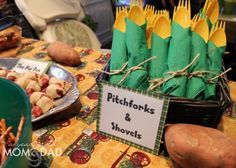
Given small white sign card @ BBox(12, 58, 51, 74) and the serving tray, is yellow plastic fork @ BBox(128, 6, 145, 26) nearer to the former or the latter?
the serving tray

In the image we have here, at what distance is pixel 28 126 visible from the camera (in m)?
0.42

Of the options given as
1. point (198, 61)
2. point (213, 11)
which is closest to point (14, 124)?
point (198, 61)

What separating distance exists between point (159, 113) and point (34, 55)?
829mm

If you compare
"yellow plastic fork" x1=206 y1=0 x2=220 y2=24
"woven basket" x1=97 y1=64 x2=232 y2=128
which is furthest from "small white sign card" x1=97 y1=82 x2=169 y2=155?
"yellow plastic fork" x1=206 y1=0 x2=220 y2=24

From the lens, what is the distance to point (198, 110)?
600mm

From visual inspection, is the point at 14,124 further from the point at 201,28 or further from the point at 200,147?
the point at 201,28

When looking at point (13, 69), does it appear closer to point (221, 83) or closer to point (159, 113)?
point (159, 113)

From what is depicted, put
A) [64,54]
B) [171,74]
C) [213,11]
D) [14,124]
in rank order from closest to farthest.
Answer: [14,124]
[171,74]
[213,11]
[64,54]

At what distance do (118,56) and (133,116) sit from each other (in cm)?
17

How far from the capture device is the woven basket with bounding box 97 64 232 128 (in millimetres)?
591

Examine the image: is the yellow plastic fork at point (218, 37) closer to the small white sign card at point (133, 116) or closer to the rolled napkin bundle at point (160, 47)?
the rolled napkin bundle at point (160, 47)

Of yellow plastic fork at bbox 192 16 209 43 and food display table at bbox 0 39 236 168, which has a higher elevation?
yellow plastic fork at bbox 192 16 209 43

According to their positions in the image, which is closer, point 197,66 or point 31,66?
point 197,66

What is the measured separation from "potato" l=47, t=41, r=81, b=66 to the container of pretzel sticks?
23.1 inches
